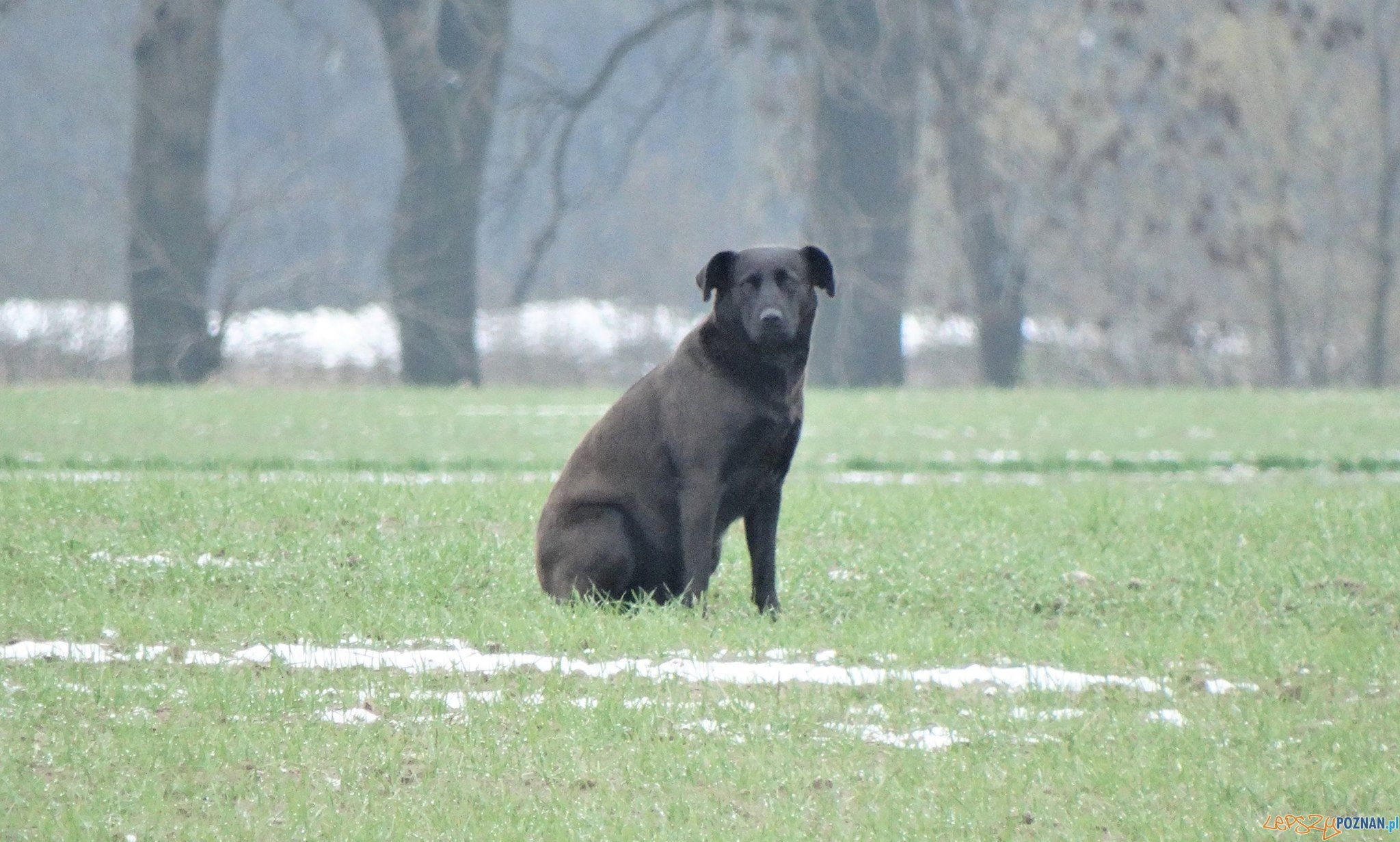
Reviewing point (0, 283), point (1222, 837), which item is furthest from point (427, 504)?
point (0, 283)

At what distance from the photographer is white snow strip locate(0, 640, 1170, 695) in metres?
5.51

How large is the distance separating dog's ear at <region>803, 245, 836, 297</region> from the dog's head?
0.03 ft

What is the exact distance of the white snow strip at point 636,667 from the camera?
18.1 feet

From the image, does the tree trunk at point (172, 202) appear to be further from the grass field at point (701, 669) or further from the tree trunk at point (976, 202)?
the grass field at point (701, 669)

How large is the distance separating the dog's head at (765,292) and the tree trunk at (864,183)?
58.5 ft

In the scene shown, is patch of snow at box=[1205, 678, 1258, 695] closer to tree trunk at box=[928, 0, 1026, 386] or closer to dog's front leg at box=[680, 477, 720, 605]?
dog's front leg at box=[680, 477, 720, 605]

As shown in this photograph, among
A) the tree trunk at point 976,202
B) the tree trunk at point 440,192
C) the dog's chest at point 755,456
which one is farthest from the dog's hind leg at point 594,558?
the tree trunk at point 440,192

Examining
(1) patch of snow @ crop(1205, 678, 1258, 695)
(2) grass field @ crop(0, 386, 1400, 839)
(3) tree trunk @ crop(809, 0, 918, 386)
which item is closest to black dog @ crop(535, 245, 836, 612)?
(2) grass field @ crop(0, 386, 1400, 839)

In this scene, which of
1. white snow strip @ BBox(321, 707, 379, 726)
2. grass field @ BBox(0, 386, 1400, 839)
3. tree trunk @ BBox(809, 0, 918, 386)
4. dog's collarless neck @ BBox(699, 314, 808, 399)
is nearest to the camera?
grass field @ BBox(0, 386, 1400, 839)

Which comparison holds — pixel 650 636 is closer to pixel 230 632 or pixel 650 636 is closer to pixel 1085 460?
pixel 230 632

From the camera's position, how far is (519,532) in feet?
27.8

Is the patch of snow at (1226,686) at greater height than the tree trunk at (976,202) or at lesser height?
lesser

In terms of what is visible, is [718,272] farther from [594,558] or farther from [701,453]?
[594,558]

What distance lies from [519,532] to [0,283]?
22.7 m
